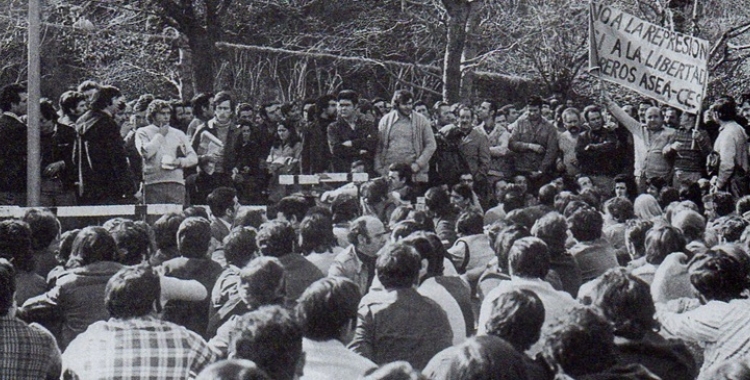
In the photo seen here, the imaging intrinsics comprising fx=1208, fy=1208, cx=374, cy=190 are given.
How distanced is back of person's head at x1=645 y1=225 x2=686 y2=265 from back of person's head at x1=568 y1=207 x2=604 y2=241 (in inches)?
29.5

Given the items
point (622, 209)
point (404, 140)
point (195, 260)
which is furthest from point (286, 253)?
point (404, 140)

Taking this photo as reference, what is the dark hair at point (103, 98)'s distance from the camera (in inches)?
438

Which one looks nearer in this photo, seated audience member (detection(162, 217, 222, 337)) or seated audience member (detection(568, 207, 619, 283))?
seated audience member (detection(162, 217, 222, 337))

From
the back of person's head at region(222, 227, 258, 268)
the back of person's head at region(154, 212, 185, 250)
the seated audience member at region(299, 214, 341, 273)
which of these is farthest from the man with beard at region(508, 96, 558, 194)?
the back of person's head at region(222, 227, 258, 268)

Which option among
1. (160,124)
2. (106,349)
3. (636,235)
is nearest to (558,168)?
(160,124)

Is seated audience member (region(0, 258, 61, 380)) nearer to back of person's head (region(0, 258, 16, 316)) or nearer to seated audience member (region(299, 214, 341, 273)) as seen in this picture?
back of person's head (region(0, 258, 16, 316))

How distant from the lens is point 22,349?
4871 millimetres

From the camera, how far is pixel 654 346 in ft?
16.4

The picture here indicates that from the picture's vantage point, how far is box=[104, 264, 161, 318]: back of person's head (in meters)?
4.95

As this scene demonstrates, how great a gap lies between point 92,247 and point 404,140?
808 centimetres

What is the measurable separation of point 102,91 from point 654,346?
7351 mm

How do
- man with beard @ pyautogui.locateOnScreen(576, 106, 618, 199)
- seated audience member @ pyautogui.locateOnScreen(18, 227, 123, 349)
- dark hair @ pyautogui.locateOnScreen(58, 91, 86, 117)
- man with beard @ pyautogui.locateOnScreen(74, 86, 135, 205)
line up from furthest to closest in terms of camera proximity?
man with beard @ pyautogui.locateOnScreen(576, 106, 618, 199) → dark hair @ pyautogui.locateOnScreen(58, 91, 86, 117) → man with beard @ pyautogui.locateOnScreen(74, 86, 135, 205) → seated audience member @ pyautogui.locateOnScreen(18, 227, 123, 349)

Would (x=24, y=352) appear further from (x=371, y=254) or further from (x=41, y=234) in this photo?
(x=371, y=254)

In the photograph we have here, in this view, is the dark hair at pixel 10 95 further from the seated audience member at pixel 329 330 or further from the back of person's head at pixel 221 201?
the seated audience member at pixel 329 330
